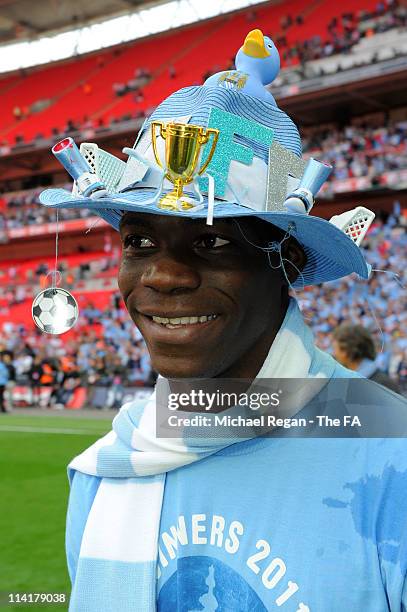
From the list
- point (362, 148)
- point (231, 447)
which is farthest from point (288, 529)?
point (362, 148)

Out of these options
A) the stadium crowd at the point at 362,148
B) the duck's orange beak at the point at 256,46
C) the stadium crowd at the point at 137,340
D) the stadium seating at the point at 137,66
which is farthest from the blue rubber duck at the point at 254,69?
the stadium seating at the point at 137,66

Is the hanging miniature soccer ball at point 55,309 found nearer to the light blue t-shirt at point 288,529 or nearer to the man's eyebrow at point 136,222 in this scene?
the man's eyebrow at point 136,222

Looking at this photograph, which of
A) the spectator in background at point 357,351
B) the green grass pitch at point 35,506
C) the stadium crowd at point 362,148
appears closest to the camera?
the green grass pitch at point 35,506

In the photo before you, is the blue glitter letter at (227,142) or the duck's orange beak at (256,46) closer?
the blue glitter letter at (227,142)

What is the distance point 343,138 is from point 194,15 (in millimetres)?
9600

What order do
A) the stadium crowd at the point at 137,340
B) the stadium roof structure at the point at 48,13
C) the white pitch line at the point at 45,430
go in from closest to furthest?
the white pitch line at the point at 45,430, the stadium crowd at the point at 137,340, the stadium roof structure at the point at 48,13

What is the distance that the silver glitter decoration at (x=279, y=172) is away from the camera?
1.21m

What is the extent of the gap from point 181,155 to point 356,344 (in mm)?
3426

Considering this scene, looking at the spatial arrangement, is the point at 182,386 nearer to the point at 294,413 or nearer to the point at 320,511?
the point at 294,413

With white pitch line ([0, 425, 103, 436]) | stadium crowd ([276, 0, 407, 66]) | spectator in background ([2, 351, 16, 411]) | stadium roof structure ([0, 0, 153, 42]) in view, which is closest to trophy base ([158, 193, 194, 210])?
white pitch line ([0, 425, 103, 436])

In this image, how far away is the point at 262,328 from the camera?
4.13 feet

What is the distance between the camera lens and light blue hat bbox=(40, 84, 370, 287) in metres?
1.17

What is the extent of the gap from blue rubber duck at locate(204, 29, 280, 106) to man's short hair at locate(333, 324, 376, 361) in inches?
124

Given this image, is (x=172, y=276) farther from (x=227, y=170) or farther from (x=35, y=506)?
(x=35, y=506)
